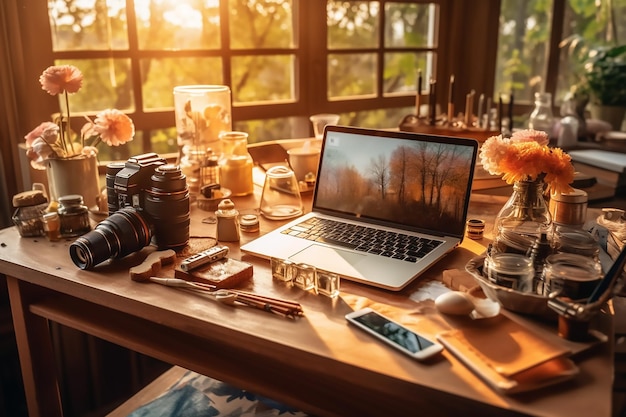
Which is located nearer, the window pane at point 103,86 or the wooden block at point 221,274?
the wooden block at point 221,274

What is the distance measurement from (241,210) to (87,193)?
14.3 inches

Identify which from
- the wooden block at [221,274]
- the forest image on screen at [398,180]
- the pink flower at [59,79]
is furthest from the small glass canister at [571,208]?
the pink flower at [59,79]

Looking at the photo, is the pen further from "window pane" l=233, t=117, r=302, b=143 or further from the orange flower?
"window pane" l=233, t=117, r=302, b=143

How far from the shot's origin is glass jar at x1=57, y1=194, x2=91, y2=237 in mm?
1150

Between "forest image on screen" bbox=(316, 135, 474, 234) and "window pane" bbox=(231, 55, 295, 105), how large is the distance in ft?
4.72

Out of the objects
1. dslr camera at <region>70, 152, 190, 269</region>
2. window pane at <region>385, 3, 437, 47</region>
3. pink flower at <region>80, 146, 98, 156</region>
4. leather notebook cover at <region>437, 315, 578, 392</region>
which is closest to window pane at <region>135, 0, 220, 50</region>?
pink flower at <region>80, 146, 98, 156</region>

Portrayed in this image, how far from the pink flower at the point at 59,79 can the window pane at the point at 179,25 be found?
720 mm

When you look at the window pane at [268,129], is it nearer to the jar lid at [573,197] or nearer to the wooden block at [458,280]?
the jar lid at [573,197]

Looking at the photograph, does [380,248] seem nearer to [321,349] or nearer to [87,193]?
[321,349]

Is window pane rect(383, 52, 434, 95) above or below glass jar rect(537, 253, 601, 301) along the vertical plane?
above

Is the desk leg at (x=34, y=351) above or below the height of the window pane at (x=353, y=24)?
below

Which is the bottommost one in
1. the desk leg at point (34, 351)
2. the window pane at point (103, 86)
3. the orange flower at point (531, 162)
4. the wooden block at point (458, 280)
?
the desk leg at point (34, 351)

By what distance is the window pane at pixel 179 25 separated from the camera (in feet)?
6.65

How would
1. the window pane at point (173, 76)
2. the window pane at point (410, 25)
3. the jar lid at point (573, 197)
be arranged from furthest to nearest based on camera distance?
the window pane at point (410, 25) → the window pane at point (173, 76) → the jar lid at point (573, 197)
